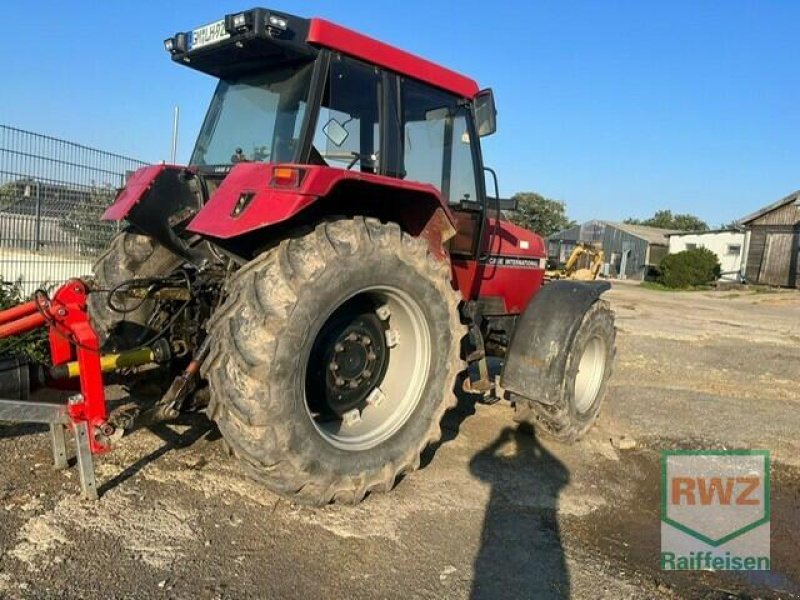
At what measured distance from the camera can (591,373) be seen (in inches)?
223

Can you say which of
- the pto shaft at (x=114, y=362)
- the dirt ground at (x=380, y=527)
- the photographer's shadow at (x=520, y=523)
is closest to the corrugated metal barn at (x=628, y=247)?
the photographer's shadow at (x=520, y=523)

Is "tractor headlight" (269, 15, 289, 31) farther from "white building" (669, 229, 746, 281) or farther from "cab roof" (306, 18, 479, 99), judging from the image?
"white building" (669, 229, 746, 281)

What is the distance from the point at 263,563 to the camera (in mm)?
2895

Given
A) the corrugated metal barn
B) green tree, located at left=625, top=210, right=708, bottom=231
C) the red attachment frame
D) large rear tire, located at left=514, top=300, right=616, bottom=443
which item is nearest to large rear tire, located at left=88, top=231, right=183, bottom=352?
the red attachment frame

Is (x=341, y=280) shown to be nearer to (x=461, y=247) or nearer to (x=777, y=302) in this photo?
(x=461, y=247)

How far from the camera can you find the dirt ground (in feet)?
9.09

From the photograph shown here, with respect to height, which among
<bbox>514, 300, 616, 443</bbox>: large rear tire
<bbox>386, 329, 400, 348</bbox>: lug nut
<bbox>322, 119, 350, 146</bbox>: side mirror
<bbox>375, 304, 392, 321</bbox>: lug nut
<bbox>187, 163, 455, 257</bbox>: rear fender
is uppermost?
<bbox>322, 119, 350, 146</bbox>: side mirror

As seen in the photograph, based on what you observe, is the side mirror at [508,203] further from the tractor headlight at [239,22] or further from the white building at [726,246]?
the white building at [726,246]

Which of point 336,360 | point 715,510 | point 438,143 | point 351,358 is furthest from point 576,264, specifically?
point 336,360

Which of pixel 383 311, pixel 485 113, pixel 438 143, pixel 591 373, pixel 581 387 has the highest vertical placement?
pixel 485 113

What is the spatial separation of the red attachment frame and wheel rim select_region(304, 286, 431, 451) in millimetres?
1081

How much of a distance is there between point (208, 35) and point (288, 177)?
4.46 ft

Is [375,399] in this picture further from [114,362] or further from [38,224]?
[38,224]

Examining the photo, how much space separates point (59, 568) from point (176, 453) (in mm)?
1362
